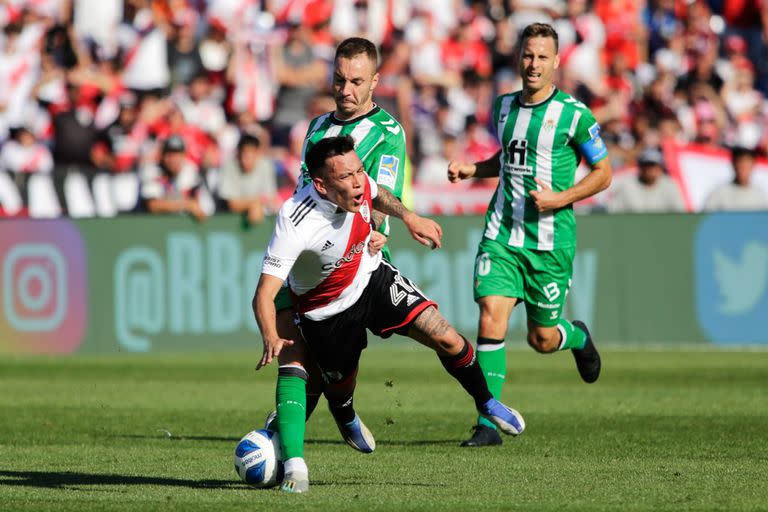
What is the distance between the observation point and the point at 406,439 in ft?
32.5

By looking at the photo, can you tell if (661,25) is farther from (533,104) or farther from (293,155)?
(533,104)

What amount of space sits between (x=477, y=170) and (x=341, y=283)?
2962 millimetres

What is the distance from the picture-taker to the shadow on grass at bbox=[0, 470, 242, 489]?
25.1ft

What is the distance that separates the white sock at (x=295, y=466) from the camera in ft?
24.0

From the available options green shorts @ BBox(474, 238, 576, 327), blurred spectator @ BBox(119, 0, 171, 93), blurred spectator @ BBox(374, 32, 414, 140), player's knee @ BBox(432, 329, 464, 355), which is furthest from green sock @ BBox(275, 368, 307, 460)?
blurred spectator @ BBox(119, 0, 171, 93)

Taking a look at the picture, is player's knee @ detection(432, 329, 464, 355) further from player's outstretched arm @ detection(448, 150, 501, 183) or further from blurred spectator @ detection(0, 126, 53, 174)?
blurred spectator @ detection(0, 126, 53, 174)

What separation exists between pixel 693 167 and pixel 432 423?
36.0 feet

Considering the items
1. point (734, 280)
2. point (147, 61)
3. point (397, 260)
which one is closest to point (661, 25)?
point (734, 280)

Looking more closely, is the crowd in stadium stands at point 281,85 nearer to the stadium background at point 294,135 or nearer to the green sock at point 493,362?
the stadium background at point 294,135

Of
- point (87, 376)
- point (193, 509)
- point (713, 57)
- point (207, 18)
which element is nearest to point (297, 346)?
point (193, 509)

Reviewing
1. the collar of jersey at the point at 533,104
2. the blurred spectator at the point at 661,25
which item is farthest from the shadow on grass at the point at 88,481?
the blurred spectator at the point at 661,25

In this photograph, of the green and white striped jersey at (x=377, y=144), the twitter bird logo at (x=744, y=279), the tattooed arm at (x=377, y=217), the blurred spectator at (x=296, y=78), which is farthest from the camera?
the blurred spectator at (x=296, y=78)

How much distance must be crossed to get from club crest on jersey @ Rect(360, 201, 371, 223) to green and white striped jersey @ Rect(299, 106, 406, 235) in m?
0.77

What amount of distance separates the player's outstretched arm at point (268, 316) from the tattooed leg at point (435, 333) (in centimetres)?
116
